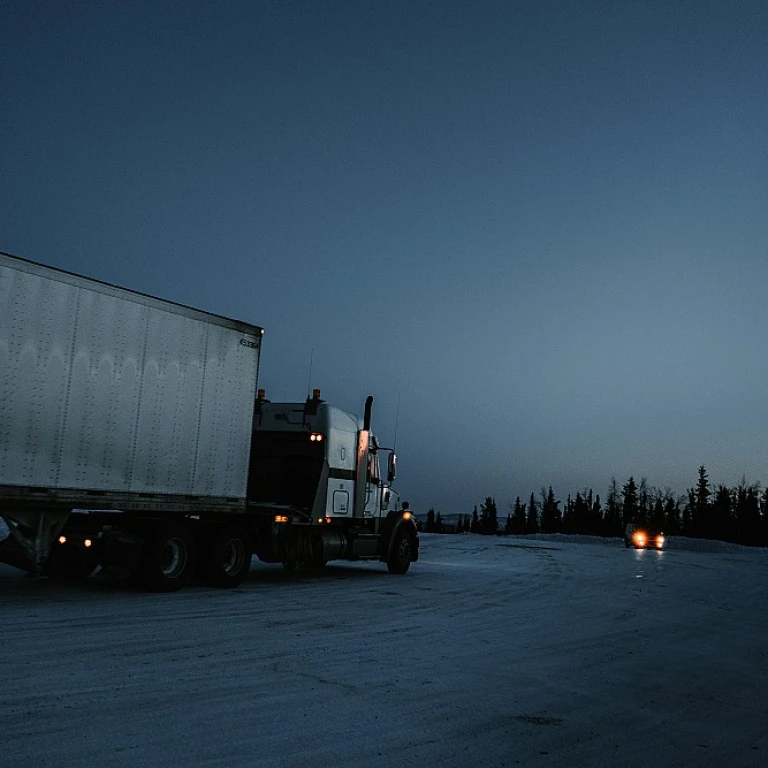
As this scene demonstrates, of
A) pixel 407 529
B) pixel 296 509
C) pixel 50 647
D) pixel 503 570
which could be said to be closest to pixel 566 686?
pixel 50 647

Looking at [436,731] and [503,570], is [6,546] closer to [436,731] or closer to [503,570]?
[436,731]

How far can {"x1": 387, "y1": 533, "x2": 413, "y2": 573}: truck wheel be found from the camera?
2148 centimetres

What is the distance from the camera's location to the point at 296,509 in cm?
1803

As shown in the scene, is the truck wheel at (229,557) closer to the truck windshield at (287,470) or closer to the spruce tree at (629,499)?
the truck windshield at (287,470)

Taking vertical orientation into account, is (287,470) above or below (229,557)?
above

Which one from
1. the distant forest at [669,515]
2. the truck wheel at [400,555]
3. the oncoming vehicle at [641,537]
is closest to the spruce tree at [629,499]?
the distant forest at [669,515]

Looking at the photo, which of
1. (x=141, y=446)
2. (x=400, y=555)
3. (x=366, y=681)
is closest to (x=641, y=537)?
(x=400, y=555)

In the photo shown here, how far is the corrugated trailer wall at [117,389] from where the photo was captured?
11906 mm

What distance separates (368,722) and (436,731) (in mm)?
536

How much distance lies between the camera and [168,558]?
14.9 metres

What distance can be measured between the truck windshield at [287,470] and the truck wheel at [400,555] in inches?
150

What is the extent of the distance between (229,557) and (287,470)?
10.2ft

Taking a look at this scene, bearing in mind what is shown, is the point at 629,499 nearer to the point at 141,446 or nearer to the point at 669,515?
the point at 669,515

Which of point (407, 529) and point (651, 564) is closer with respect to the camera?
point (407, 529)
